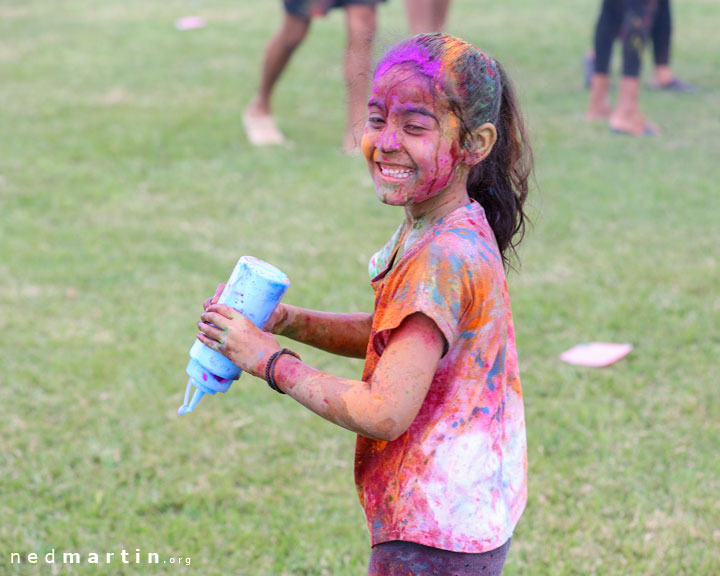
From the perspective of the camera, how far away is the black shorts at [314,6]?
573cm

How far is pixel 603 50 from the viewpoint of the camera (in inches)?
272

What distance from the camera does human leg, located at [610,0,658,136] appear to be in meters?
6.50

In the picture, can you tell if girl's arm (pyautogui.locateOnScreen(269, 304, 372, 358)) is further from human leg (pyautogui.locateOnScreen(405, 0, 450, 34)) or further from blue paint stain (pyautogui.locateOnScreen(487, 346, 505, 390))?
human leg (pyautogui.locateOnScreen(405, 0, 450, 34))

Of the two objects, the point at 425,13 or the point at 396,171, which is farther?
the point at 425,13

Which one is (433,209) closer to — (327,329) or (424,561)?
(327,329)

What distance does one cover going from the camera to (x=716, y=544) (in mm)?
2578

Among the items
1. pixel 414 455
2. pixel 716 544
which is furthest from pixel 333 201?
pixel 414 455

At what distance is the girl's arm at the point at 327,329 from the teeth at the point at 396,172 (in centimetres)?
42

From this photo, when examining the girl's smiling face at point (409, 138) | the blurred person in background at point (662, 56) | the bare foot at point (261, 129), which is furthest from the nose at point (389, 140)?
the blurred person in background at point (662, 56)

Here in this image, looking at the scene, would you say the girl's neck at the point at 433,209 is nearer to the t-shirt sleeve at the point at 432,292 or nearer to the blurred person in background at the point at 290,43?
the t-shirt sleeve at the point at 432,292

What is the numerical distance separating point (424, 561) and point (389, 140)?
748 mm

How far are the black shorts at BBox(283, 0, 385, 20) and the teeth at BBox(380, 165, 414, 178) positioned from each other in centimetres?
440

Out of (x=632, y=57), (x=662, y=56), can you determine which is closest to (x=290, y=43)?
(x=632, y=57)

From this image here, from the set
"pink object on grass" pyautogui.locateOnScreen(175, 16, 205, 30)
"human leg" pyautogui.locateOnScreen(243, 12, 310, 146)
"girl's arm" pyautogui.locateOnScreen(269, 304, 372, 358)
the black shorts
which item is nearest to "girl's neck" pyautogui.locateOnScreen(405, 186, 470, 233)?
"girl's arm" pyautogui.locateOnScreen(269, 304, 372, 358)
